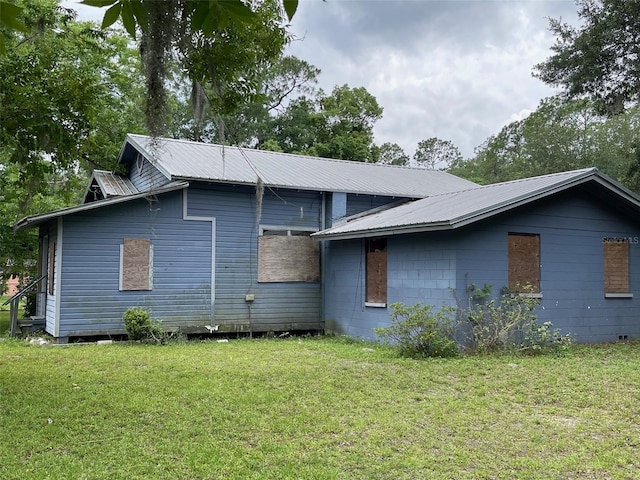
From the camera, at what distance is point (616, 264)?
11.5m

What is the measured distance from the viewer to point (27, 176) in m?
7.27

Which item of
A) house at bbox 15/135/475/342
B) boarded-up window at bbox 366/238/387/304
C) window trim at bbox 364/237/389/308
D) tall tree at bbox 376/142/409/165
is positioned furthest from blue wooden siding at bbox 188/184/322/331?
tall tree at bbox 376/142/409/165

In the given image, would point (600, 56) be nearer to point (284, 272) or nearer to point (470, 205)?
point (470, 205)

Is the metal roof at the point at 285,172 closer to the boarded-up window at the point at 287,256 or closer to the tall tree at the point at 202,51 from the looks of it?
the boarded-up window at the point at 287,256

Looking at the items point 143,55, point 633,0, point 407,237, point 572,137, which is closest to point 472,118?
point 572,137

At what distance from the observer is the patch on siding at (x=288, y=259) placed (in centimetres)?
1276

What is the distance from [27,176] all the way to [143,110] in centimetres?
341

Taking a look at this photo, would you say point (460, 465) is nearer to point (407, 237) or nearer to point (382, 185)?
point (407, 237)

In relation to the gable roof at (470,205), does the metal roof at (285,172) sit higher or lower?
higher

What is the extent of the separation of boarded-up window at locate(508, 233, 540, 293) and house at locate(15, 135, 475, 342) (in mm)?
4208

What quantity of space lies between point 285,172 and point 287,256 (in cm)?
227

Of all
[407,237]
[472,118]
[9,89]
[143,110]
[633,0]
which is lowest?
[407,237]

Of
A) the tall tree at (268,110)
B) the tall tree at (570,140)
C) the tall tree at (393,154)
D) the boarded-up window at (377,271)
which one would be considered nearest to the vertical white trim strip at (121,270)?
the boarded-up window at (377,271)

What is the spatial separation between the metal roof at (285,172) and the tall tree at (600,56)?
412 centimetres
